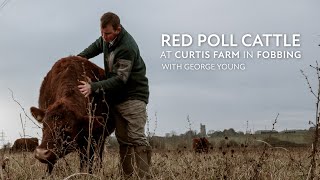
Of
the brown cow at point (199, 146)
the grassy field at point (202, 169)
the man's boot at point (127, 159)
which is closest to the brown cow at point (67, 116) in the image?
the grassy field at point (202, 169)

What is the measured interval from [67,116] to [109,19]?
1410mm

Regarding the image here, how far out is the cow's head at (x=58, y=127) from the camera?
6863 millimetres

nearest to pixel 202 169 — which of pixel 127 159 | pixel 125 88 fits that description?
pixel 127 159

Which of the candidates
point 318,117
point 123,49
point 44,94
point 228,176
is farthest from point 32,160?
point 318,117

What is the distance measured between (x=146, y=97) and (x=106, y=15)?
1377mm

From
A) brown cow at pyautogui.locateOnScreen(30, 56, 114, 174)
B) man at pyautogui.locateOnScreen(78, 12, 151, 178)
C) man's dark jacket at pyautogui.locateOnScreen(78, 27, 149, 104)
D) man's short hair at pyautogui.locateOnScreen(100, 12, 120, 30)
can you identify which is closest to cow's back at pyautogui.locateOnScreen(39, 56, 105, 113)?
brown cow at pyautogui.locateOnScreen(30, 56, 114, 174)

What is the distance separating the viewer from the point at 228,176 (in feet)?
20.5

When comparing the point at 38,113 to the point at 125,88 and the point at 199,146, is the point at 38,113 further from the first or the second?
the point at 199,146

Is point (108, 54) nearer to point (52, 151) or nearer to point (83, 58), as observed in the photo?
point (83, 58)

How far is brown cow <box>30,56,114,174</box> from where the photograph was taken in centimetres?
689

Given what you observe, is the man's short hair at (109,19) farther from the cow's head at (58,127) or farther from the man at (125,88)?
the cow's head at (58,127)

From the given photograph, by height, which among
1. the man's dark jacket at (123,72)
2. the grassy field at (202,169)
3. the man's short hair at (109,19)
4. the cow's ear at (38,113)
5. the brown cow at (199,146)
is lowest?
the grassy field at (202,169)

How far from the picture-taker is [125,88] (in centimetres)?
758

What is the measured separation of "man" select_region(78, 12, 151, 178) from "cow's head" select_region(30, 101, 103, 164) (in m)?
0.40
